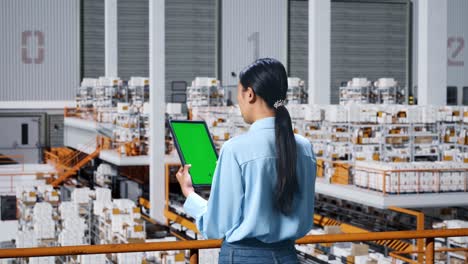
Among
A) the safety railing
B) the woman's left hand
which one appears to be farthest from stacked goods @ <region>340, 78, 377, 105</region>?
the woman's left hand

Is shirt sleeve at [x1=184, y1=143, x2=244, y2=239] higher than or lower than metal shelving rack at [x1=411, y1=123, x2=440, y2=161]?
higher

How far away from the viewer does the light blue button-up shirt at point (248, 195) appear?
8.42 feet

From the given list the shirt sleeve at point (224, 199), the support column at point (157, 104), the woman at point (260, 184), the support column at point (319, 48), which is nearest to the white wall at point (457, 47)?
the support column at point (319, 48)

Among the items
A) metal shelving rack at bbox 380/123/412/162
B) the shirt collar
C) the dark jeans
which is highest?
the shirt collar

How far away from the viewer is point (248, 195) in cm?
259

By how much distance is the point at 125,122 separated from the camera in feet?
86.1

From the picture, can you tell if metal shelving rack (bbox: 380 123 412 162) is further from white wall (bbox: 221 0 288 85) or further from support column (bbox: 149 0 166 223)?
white wall (bbox: 221 0 288 85)

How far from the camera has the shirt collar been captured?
2633mm

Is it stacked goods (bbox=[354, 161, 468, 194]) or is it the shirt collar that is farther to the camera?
stacked goods (bbox=[354, 161, 468, 194])

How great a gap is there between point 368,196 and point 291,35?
24.6m

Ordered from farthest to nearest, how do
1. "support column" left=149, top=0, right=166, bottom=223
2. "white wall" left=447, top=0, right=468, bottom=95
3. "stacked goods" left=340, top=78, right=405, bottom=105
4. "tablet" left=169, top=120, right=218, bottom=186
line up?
"white wall" left=447, top=0, right=468, bottom=95 < "stacked goods" left=340, top=78, right=405, bottom=105 < "support column" left=149, top=0, right=166, bottom=223 < "tablet" left=169, top=120, right=218, bottom=186

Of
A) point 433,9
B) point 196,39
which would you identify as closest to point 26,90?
point 196,39

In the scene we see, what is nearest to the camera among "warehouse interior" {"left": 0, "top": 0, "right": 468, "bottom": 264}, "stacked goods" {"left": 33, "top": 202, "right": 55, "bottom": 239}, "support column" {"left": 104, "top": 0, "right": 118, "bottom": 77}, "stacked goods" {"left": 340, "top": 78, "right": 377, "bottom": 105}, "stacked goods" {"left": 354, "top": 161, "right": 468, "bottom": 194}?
"stacked goods" {"left": 354, "top": 161, "right": 468, "bottom": 194}

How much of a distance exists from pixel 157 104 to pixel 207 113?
10.9 feet
